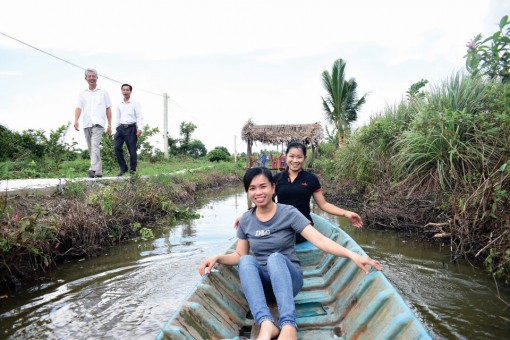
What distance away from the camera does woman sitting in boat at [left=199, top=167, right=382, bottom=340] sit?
225 cm

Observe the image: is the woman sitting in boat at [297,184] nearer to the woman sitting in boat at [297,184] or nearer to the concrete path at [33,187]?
the woman sitting in boat at [297,184]

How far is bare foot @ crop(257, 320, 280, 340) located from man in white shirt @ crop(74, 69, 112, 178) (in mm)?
5666

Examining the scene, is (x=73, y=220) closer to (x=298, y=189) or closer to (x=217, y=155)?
(x=298, y=189)

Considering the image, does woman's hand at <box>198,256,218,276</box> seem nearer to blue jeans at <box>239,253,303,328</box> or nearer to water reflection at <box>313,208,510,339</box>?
blue jeans at <box>239,253,303,328</box>

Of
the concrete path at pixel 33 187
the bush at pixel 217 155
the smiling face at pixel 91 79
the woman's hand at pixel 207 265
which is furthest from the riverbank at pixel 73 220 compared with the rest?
the bush at pixel 217 155

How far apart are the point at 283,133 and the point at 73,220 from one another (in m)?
A: 12.8

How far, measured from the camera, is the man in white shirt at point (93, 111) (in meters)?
6.73

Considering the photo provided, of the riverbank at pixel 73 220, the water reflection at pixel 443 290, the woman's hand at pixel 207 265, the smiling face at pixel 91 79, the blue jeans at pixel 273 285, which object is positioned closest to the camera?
the blue jeans at pixel 273 285

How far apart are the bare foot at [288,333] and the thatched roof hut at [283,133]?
47.8 ft

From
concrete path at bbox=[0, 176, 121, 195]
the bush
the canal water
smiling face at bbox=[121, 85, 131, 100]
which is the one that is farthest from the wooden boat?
the bush

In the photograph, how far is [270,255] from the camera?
2.57m

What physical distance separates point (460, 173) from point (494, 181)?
1.88 meters

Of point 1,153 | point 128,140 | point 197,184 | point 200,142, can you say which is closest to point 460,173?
point 128,140

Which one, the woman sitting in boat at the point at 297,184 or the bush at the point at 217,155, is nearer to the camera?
the woman sitting in boat at the point at 297,184
